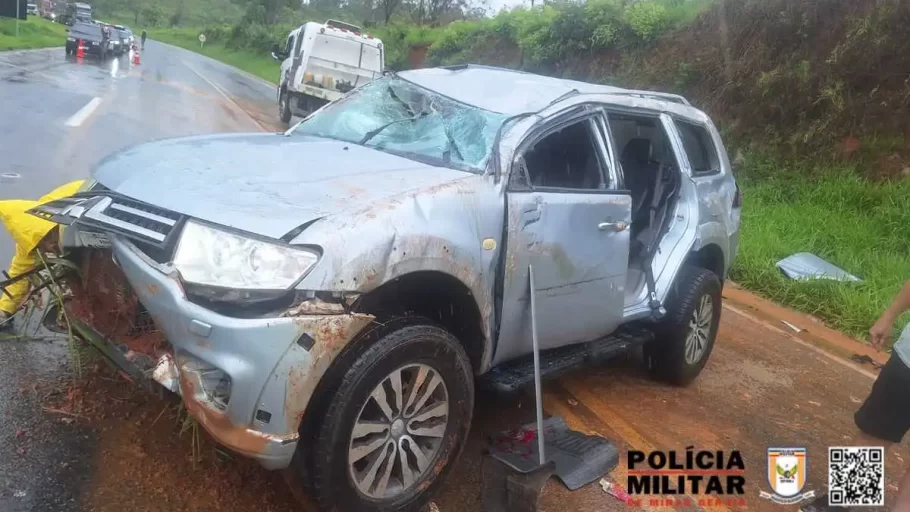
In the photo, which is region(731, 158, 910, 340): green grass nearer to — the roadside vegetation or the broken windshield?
the roadside vegetation

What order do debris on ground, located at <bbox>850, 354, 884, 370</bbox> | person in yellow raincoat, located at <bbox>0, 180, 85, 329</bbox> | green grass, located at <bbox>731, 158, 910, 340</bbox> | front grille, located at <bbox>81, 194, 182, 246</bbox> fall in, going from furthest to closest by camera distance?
1. green grass, located at <bbox>731, 158, 910, 340</bbox>
2. debris on ground, located at <bbox>850, 354, 884, 370</bbox>
3. person in yellow raincoat, located at <bbox>0, 180, 85, 329</bbox>
4. front grille, located at <bbox>81, 194, 182, 246</bbox>

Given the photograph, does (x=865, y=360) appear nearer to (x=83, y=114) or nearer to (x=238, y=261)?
(x=238, y=261)

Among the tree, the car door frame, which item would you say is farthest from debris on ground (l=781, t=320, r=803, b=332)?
the tree

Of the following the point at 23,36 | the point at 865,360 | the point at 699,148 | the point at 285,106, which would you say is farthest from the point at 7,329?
the point at 23,36

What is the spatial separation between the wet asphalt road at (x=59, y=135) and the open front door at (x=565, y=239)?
196 cm

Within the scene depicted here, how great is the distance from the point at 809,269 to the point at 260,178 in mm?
7041

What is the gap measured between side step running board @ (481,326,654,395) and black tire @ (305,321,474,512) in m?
0.34

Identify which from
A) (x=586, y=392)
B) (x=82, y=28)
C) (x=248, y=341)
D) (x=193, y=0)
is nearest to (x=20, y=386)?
(x=248, y=341)

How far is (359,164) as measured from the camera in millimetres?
3393

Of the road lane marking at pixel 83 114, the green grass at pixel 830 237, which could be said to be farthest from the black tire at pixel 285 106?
the green grass at pixel 830 237

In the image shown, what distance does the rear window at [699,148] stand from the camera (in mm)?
5027

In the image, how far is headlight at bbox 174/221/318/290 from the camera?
2.55 m

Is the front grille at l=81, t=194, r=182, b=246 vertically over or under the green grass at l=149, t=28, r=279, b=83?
over

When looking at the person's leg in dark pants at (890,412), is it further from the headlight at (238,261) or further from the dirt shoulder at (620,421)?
the headlight at (238,261)
